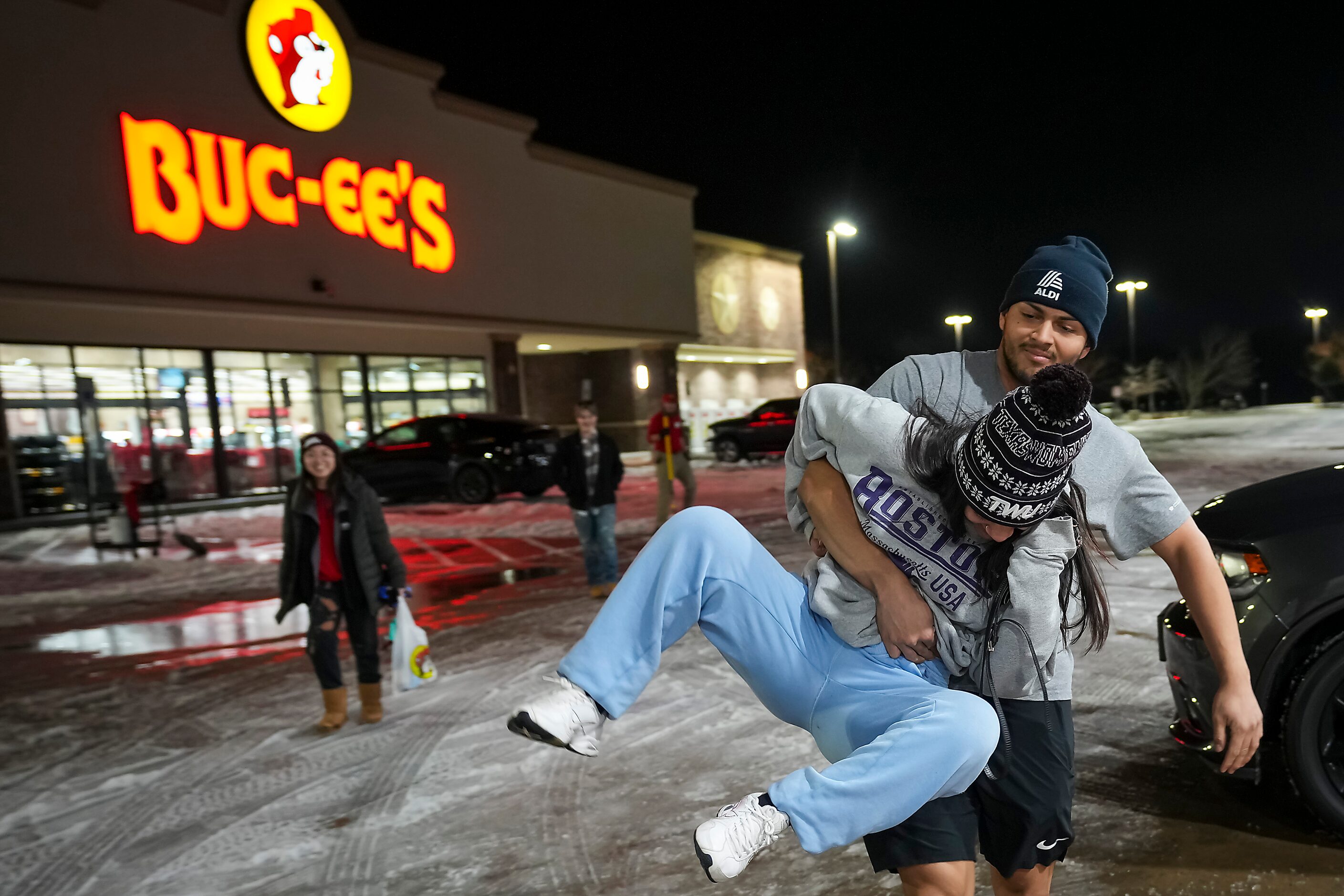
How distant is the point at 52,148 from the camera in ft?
47.1

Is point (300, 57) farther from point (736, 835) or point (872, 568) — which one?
point (736, 835)

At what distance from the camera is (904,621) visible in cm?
181

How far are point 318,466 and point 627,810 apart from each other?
9.38 feet

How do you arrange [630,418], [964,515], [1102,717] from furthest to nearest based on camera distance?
[630,418] < [1102,717] < [964,515]

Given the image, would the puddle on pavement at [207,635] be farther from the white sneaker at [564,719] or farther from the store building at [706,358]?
the store building at [706,358]

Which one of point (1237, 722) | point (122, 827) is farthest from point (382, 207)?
point (1237, 722)

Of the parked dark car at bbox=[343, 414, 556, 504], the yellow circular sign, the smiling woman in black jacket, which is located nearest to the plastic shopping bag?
the smiling woman in black jacket

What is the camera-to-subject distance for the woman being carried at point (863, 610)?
1650 mm

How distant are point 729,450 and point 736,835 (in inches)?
850

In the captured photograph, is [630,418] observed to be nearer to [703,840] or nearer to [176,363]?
[176,363]

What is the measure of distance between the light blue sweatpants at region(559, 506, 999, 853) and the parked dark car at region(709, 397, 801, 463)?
20.2 meters

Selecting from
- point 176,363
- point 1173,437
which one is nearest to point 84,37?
point 176,363

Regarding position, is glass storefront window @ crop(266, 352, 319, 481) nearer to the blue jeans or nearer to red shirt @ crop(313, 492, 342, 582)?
the blue jeans

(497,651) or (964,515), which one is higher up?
(964,515)
